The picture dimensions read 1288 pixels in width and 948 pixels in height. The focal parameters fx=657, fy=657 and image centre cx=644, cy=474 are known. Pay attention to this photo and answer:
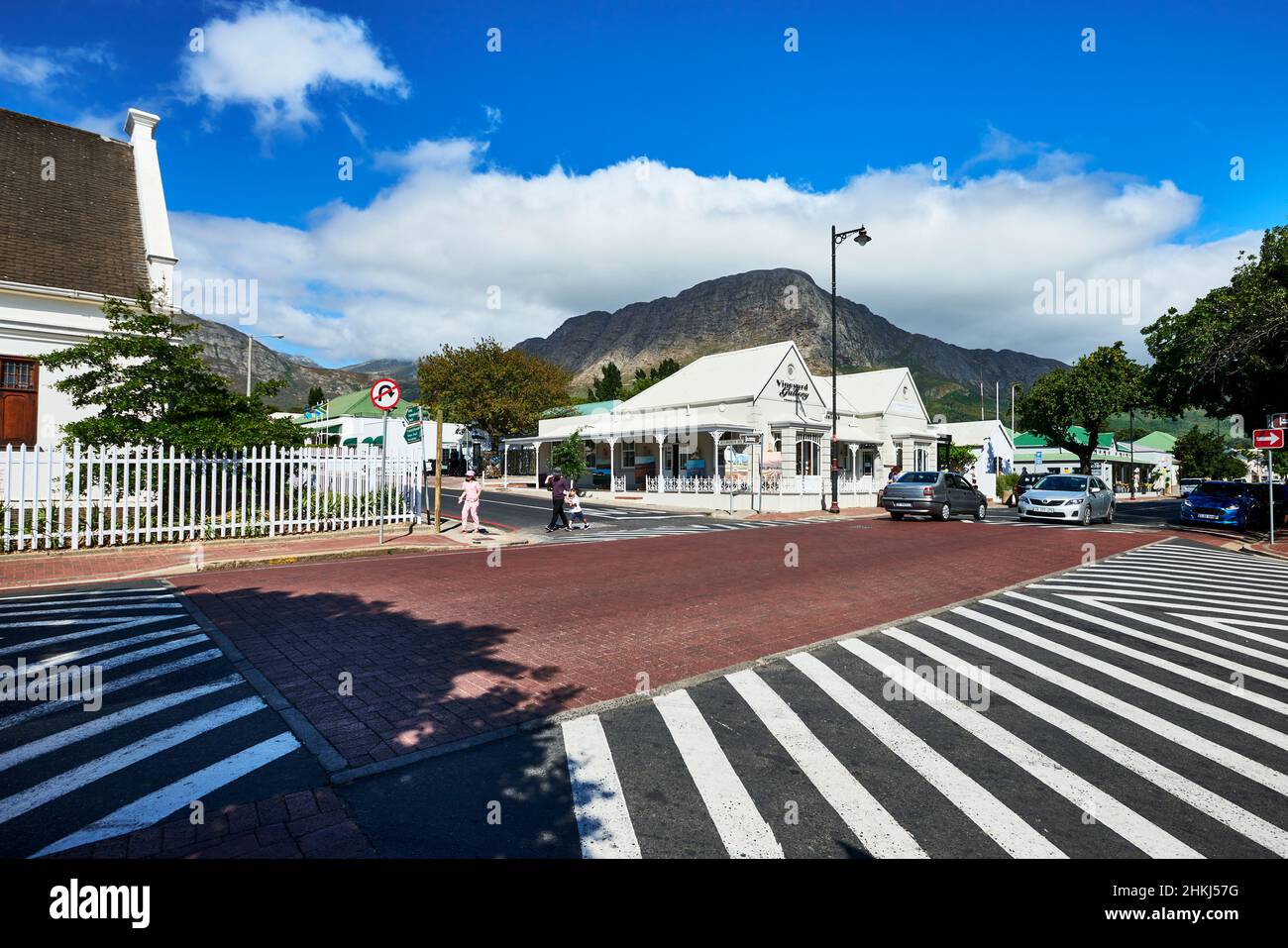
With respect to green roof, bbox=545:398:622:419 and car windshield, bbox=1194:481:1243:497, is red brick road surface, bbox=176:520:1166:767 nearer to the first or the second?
car windshield, bbox=1194:481:1243:497

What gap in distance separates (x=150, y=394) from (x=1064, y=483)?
26.5 m

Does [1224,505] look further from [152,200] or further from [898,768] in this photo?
[152,200]

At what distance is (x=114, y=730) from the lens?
4.09 m

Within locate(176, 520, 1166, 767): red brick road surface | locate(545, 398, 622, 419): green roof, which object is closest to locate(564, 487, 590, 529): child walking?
locate(176, 520, 1166, 767): red brick road surface

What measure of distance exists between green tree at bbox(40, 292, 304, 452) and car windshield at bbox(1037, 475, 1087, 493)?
2401cm

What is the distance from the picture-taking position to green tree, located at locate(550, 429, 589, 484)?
111ft

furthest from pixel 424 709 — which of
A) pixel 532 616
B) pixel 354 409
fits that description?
pixel 354 409

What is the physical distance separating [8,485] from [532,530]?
Result: 1060 cm

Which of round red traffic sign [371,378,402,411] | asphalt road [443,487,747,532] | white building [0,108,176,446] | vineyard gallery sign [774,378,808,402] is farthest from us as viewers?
vineyard gallery sign [774,378,808,402]

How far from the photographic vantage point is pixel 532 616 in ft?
24.5

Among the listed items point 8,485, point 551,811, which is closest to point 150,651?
point 551,811

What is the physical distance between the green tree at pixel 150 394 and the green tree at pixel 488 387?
1252 inches

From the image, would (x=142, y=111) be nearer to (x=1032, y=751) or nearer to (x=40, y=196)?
(x=40, y=196)

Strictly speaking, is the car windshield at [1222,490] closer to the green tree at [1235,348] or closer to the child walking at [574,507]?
the green tree at [1235,348]
